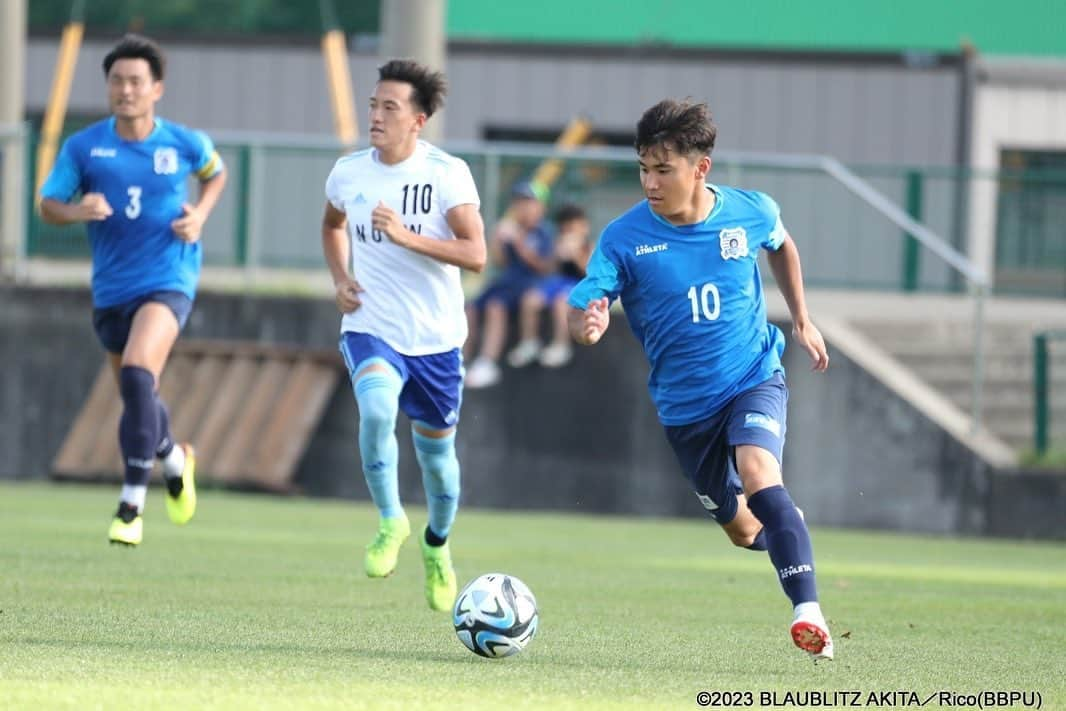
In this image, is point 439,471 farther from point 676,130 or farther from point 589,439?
point 589,439

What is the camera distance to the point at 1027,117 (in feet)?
91.4

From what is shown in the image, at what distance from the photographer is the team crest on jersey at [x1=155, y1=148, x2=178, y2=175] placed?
37.0 feet

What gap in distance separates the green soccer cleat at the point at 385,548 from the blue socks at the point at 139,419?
1920 millimetres

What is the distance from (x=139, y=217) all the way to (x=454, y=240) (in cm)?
231

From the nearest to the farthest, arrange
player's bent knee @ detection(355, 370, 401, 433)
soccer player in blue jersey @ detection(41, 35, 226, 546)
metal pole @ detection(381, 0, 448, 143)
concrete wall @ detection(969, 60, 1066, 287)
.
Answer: player's bent knee @ detection(355, 370, 401, 433) < soccer player in blue jersey @ detection(41, 35, 226, 546) < metal pole @ detection(381, 0, 448, 143) < concrete wall @ detection(969, 60, 1066, 287)

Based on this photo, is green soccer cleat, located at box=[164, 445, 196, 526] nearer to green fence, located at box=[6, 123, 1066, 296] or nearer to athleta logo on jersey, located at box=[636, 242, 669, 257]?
athleta logo on jersey, located at box=[636, 242, 669, 257]

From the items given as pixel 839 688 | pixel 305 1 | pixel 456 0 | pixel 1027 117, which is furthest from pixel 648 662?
pixel 305 1

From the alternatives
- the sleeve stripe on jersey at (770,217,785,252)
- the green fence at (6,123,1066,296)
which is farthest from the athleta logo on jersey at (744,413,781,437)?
the green fence at (6,123,1066,296)

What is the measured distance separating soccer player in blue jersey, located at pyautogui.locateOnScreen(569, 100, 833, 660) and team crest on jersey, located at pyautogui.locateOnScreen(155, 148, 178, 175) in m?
3.80

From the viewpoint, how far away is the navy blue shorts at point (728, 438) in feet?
26.1

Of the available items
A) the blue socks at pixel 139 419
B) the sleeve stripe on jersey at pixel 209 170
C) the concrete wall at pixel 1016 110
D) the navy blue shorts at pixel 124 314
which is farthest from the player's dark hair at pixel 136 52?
the concrete wall at pixel 1016 110

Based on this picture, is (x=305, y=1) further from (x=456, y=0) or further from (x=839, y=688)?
(x=839, y=688)

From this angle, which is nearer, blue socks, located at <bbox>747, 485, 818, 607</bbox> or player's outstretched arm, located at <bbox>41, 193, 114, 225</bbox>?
blue socks, located at <bbox>747, 485, 818, 607</bbox>

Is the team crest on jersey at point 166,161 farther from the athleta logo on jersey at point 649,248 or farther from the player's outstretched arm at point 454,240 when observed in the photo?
the athleta logo on jersey at point 649,248
